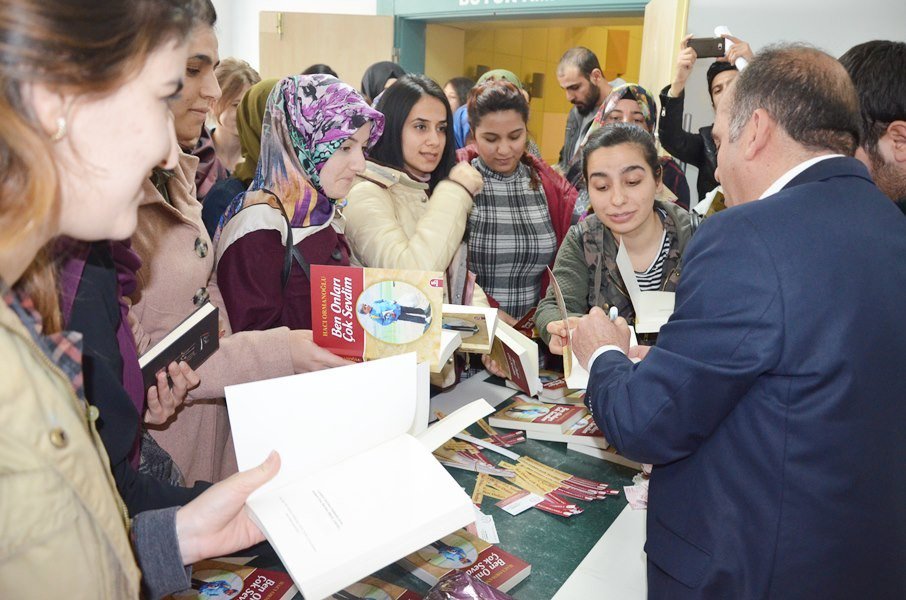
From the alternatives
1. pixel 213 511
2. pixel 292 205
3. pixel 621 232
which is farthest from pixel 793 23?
pixel 213 511

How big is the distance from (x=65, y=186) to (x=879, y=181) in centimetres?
185

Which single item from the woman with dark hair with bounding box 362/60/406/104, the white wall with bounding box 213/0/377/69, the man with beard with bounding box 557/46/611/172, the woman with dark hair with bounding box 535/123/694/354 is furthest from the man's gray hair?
the white wall with bounding box 213/0/377/69

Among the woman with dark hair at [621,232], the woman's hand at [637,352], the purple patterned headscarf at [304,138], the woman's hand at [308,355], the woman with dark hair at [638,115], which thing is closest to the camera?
the woman's hand at [308,355]

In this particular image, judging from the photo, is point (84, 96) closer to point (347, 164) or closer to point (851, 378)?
point (851, 378)

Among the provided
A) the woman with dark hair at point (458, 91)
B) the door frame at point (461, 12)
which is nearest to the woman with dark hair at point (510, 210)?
the woman with dark hair at point (458, 91)

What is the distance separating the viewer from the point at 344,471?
1.03 metres

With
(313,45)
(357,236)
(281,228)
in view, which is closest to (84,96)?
(281,228)

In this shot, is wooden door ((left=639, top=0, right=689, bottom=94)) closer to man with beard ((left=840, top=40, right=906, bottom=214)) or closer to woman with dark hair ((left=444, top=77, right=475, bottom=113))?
woman with dark hair ((left=444, top=77, right=475, bottom=113))

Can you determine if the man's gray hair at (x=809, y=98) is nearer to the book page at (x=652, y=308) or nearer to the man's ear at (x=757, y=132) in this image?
the man's ear at (x=757, y=132)

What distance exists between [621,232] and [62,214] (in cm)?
185

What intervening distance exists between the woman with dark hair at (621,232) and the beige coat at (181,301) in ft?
3.23

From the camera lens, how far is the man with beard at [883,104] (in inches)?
64.3

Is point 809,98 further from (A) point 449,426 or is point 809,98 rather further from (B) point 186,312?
(B) point 186,312

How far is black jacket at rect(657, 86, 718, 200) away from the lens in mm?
3701
